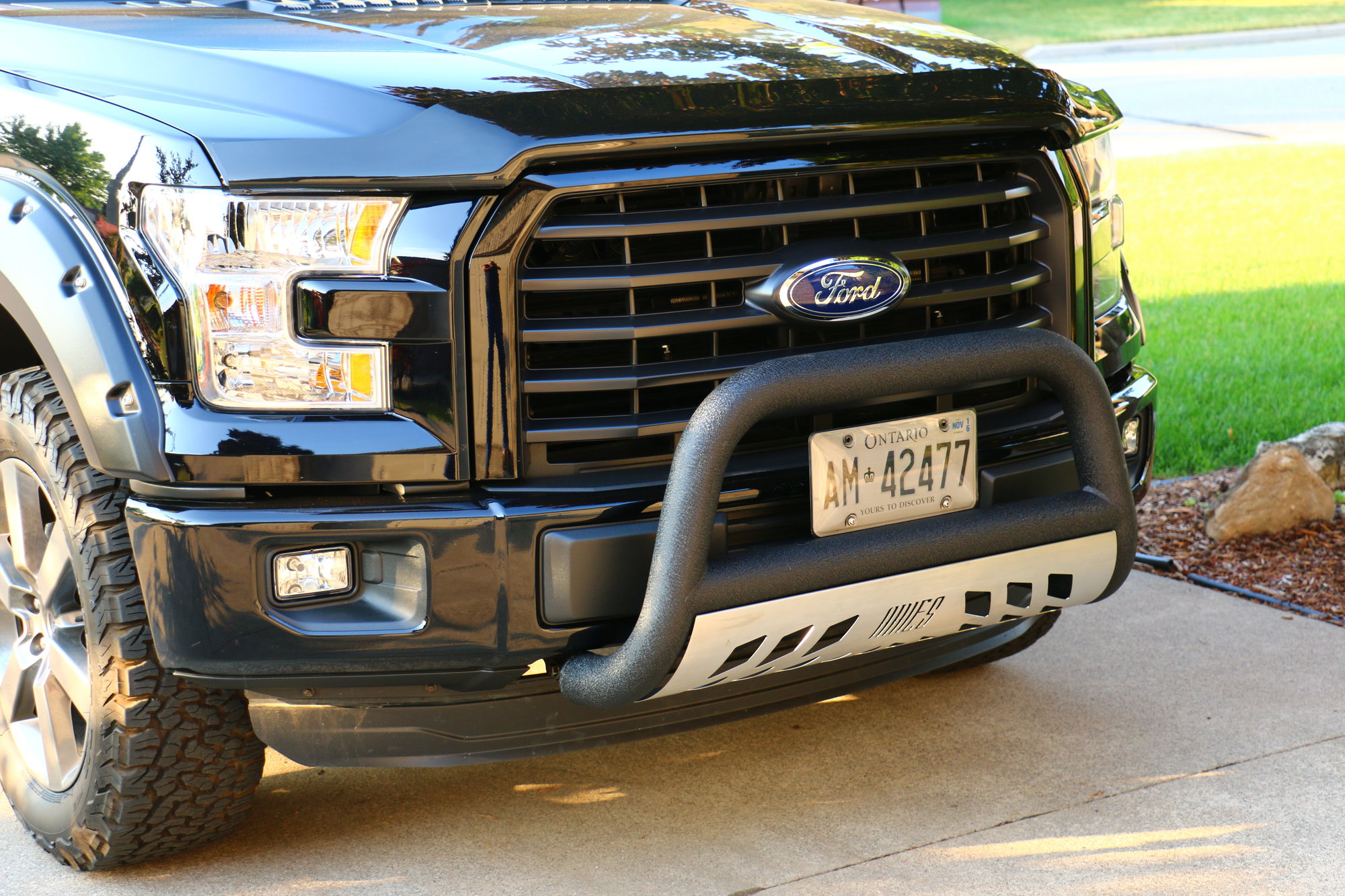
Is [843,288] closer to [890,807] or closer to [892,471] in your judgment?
[892,471]

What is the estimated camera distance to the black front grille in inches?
88.0

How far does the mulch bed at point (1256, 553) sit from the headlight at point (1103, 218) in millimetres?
1411

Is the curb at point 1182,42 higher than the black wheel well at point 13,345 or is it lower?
higher

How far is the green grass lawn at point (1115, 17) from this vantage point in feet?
78.5

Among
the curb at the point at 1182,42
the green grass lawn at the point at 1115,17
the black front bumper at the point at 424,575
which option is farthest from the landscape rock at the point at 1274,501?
the green grass lawn at the point at 1115,17

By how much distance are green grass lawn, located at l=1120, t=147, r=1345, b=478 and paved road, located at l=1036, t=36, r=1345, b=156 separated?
1229 millimetres

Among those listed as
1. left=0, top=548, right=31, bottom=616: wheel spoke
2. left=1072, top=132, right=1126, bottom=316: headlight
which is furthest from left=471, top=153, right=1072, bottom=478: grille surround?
left=0, top=548, right=31, bottom=616: wheel spoke

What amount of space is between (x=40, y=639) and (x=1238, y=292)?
6259 mm

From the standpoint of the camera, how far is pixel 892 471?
2398 millimetres

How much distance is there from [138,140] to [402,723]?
1023 mm

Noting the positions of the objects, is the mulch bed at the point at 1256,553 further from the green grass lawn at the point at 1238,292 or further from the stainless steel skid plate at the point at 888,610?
the stainless steel skid plate at the point at 888,610

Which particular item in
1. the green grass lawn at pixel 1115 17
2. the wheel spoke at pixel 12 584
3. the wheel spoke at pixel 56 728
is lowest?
the wheel spoke at pixel 56 728

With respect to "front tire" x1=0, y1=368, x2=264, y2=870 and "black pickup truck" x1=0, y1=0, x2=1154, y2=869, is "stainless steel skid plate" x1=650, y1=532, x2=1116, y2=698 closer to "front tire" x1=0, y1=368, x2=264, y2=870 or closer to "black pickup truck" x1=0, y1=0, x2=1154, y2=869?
"black pickup truck" x1=0, y1=0, x2=1154, y2=869

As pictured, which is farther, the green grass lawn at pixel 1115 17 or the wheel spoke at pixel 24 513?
the green grass lawn at pixel 1115 17
